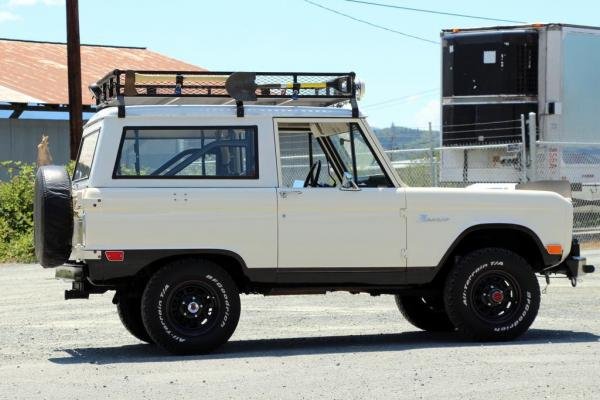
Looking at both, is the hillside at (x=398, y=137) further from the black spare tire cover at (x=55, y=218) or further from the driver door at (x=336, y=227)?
the black spare tire cover at (x=55, y=218)

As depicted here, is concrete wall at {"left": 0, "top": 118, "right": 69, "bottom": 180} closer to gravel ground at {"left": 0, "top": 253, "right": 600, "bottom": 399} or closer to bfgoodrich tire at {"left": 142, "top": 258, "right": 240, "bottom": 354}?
gravel ground at {"left": 0, "top": 253, "right": 600, "bottom": 399}

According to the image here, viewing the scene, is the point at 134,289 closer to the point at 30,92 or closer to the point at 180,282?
the point at 180,282

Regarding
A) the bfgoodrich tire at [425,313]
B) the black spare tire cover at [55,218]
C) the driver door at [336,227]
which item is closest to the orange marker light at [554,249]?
A: the bfgoodrich tire at [425,313]

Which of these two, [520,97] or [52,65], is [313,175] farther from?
[52,65]

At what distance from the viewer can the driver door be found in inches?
391

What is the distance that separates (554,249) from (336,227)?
201 cm

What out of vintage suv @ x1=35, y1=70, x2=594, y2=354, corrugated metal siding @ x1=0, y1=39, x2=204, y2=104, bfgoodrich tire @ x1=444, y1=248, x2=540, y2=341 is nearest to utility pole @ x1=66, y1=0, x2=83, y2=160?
corrugated metal siding @ x1=0, y1=39, x2=204, y2=104

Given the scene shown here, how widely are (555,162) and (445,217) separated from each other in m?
12.0

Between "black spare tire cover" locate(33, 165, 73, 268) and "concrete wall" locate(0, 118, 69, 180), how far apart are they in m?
24.7

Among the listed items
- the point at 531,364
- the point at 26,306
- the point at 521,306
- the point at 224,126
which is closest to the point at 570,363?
the point at 531,364

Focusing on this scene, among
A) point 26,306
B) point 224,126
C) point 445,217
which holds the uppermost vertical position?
point 224,126

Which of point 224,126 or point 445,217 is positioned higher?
point 224,126

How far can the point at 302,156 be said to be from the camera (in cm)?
1080

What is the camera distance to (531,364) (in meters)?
8.87
